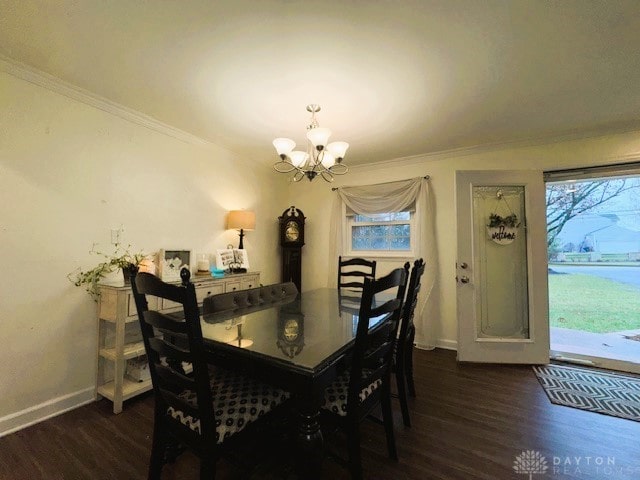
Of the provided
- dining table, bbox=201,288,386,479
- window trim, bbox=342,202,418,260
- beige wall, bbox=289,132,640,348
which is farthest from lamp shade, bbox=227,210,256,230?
dining table, bbox=201,288,386,479

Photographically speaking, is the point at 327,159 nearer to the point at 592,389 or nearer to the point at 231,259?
the point at 231,259

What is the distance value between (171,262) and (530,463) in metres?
2.91

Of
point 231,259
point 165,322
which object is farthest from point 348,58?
point 231,259

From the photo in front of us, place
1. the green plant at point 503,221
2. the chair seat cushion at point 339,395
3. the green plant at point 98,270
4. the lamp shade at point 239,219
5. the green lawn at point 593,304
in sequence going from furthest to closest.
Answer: the green lawn at point 593,304
the lamp shade at point 239,219
the green plant at point 503,221
the green plant at point 98,270
the chair seat cushion at point 339,395

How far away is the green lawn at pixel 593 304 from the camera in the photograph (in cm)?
380

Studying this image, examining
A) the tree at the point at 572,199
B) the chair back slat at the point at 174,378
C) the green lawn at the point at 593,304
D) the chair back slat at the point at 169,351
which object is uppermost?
the tree at the point at 572,199

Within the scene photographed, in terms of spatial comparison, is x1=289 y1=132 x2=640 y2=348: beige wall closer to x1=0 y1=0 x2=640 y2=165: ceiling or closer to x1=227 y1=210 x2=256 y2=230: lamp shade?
x1=0 y1=0 x2=640 y2=165: ceiling

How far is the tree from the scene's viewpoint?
3463 millimetres

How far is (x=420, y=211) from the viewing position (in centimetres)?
341

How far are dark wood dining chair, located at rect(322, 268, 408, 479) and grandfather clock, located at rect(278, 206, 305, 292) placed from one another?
8.37 ft

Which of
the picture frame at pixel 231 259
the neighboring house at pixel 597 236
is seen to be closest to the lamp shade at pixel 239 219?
the picture frame at pixel 231 259

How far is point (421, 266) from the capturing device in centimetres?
178

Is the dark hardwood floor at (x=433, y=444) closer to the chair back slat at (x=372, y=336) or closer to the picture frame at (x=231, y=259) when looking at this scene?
the chair back slat at (x=372, y=336)

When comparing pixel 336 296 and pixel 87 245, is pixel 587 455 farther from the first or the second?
pixel 87 245
